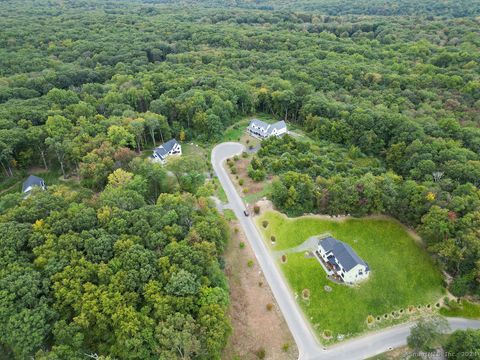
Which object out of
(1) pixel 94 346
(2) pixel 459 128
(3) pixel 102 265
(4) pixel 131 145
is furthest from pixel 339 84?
(1) pixel 94 346

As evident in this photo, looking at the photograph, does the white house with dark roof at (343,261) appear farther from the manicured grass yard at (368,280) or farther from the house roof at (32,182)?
the house roof at (32,182)

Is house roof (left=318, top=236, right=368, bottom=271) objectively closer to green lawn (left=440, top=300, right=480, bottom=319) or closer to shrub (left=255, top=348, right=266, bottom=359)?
green lawn (left=440, top=300, right=480, bottom=319)

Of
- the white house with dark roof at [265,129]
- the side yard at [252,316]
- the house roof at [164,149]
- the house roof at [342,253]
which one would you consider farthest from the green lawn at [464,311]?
the house roof at [164,149]

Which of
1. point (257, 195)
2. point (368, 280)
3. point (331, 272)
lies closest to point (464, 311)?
point (368, 280)

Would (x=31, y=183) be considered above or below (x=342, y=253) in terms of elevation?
below

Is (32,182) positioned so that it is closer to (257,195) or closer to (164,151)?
(164,151)

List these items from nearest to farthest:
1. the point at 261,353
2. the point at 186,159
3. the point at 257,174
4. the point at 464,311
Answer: the point at 261,353 → the point at 464,311 → the point at 186,159 → the point at 257,174

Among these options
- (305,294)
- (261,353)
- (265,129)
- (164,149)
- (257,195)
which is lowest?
(261,353)

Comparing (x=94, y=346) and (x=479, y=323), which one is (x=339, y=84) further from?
(x=94, y=346)
